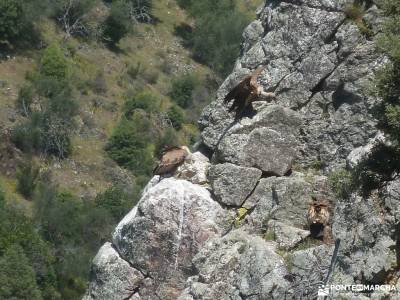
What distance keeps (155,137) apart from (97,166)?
8881 millimetres

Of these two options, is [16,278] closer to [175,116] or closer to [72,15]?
[175,116]

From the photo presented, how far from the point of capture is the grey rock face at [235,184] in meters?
20.1

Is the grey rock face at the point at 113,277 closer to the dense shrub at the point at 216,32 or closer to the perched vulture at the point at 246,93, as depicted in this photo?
the perched vulture at the point at 246,93

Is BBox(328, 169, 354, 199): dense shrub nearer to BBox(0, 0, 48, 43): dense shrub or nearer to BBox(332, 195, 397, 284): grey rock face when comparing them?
BBox(332, 195, 397, 284): grey rock face

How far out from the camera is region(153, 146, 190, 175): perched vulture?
21.3 meters

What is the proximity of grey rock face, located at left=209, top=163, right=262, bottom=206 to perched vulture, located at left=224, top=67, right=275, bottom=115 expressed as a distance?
149 cm

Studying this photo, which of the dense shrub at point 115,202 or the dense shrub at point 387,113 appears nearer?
the dense shrub at point 387,113

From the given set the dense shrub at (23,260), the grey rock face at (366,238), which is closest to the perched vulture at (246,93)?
the grey rock face at (366,238)

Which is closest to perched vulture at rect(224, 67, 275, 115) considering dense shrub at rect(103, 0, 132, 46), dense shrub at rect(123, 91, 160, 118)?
dense shrub at rect(123, 91, 160, 118)

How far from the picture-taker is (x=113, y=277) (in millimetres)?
20422

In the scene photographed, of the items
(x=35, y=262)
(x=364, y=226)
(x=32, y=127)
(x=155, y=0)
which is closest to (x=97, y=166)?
(x=32, y=127)

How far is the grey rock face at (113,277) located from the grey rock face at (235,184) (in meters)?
2.30

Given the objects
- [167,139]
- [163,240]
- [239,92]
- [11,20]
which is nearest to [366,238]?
[163,240]

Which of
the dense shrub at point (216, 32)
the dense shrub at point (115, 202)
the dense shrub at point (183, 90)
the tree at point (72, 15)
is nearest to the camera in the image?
the dense shrub at point (115, 202)
